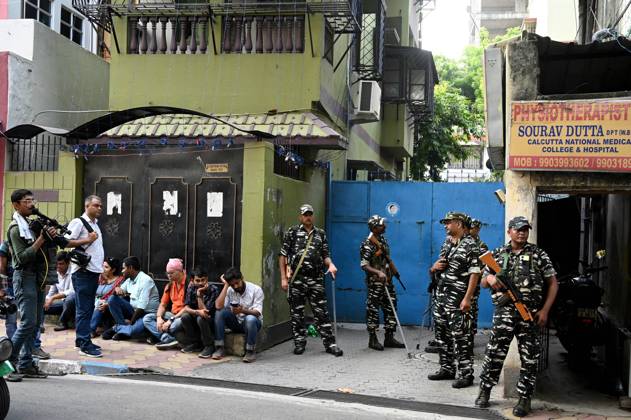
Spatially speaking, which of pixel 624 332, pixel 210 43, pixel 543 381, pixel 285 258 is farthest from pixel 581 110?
pixel 210 43

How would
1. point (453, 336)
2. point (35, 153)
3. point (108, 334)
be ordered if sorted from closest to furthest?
1. point (453, 336)
2. point (108, 334)
3. point (35, 153)

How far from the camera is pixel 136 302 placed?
9.69 metres

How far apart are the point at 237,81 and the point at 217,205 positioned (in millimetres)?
2827

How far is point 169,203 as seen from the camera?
1019 cm

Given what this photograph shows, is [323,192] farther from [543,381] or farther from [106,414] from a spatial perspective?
[106,414]

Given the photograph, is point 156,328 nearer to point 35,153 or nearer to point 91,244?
point 91,244

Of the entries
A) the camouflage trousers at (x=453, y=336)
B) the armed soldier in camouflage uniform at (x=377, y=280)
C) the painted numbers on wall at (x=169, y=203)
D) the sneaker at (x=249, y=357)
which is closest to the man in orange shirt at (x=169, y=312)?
the painted numbers on wall at (x=169, y=203)

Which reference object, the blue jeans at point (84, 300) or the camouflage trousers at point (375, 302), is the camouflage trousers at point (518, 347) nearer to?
the camouflage trousers at point (375, 302)

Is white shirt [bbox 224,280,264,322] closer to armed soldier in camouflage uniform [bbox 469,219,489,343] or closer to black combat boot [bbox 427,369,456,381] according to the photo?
black combat boot [bbox 427,369,456,381]

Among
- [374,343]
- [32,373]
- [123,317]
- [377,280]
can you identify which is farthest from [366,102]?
[32,373]

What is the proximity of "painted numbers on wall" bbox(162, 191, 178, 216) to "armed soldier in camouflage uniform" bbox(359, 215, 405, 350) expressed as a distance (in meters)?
2.71

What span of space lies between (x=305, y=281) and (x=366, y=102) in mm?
5960

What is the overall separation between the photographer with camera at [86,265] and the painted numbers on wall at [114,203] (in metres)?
2.00

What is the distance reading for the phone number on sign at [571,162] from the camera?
6.93 m
